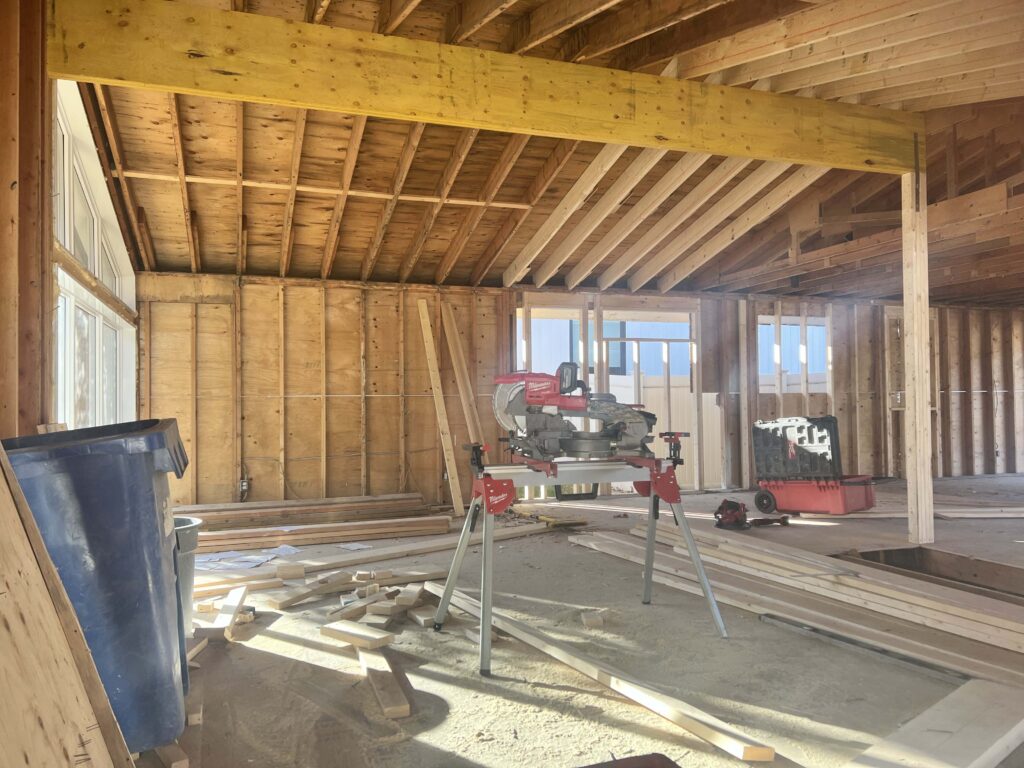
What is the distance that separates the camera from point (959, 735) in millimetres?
2721

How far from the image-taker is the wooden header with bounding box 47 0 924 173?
12.9 feet

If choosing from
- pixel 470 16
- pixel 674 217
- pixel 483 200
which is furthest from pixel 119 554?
pixel 674 217

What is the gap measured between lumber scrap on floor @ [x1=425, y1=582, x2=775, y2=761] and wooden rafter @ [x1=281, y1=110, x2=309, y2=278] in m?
4.48

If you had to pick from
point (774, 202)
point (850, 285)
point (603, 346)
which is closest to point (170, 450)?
point (774, 202)

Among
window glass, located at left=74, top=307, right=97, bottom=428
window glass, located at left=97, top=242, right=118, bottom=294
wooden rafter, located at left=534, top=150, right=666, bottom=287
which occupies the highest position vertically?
wooden rafter, located at left=534, top=150, right=666, bottom=287

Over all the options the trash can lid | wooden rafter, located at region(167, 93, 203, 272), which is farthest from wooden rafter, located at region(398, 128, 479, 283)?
the trash can lid

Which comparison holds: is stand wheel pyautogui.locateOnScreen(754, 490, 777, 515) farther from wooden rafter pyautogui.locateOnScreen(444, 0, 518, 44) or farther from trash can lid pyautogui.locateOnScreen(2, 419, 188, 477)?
trash can lid pyautogui.locateOnScreen(2, 419, 188, 477)

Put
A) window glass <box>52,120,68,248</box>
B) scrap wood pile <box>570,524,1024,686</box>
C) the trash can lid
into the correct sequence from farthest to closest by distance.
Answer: window glass <box>52,120,68,248</box>, scrap wood pile <box>570,524,1024,686</box>, the trash can lid

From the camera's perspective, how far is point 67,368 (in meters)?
5.11

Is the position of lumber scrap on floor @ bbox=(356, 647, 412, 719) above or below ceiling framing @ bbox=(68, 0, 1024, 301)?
below

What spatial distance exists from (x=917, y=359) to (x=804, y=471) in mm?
2310

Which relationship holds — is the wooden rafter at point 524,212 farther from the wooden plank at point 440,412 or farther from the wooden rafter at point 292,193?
the wooden rafter at point 292,193

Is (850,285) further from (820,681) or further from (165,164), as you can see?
(165,164)

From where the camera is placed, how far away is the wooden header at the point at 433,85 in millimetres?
3924
